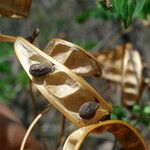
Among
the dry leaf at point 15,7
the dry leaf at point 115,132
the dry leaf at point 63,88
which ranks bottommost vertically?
the dry leaf at point 115,132

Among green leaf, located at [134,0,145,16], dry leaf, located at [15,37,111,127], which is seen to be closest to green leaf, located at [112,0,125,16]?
green leaf, located at [134,0,145,16]

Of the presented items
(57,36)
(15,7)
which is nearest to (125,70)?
(15,7)

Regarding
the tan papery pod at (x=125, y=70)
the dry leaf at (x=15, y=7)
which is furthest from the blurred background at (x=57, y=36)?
→ the dry leaf at (x=15, y=7)

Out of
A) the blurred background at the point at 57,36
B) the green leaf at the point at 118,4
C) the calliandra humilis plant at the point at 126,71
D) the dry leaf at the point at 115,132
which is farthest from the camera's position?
the blurred background at the point at 57,36

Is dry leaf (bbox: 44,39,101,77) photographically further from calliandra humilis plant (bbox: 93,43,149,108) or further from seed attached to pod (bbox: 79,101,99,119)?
calliandra humilis plant (bbox: 93,43,149,108)

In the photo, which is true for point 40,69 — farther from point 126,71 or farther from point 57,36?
point 57,36

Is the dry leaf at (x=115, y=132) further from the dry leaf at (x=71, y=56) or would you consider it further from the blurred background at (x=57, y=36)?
the blurred background at (x=57, y=36)

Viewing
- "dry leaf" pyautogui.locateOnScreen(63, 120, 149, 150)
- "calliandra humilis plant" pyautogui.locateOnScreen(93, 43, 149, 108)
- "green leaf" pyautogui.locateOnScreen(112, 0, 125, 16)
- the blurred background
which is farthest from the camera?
the blurred background
